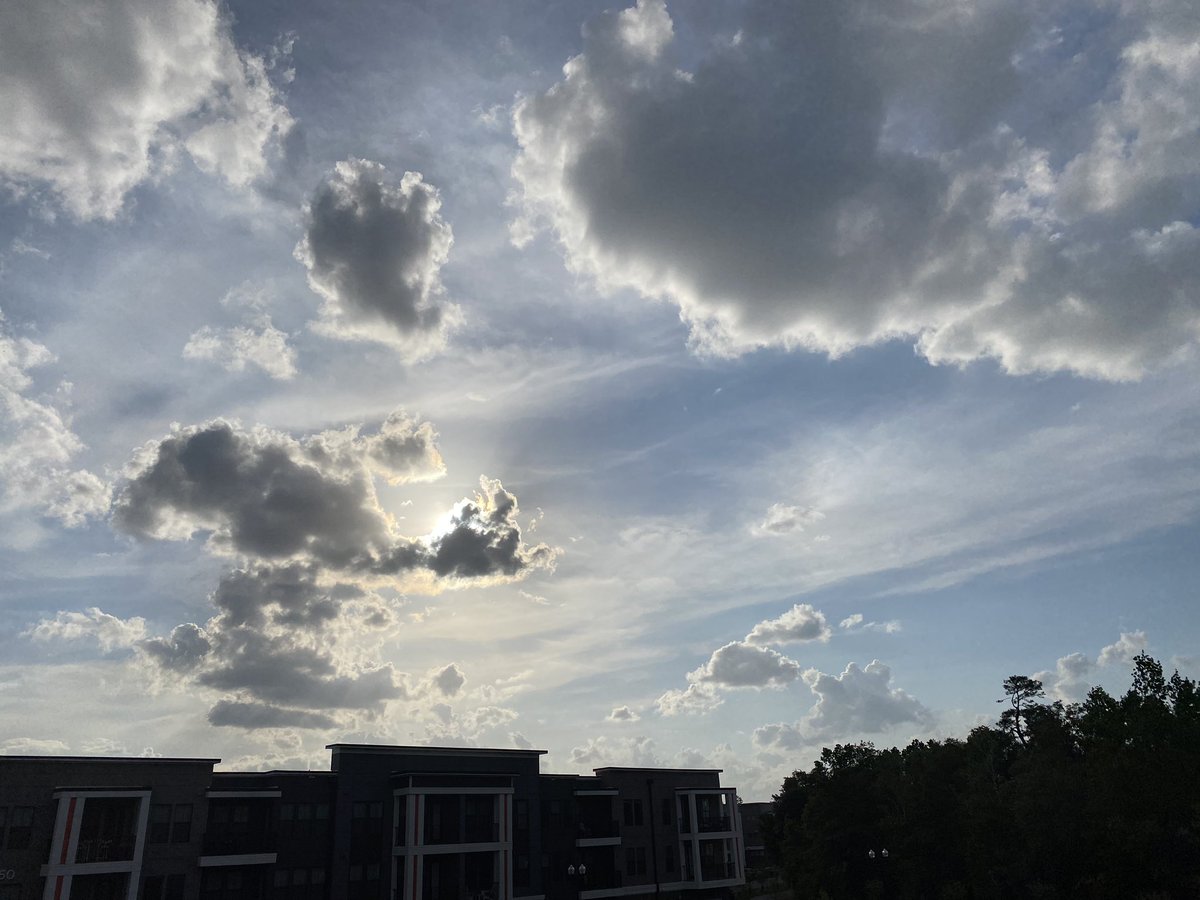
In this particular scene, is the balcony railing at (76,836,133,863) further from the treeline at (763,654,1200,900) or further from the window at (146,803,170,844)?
the treeline at (763,654,1200,900)

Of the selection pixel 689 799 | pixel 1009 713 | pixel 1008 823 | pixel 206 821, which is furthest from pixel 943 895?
pixel 1009 713

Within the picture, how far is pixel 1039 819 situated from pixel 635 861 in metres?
37.6

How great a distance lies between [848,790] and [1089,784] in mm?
19252

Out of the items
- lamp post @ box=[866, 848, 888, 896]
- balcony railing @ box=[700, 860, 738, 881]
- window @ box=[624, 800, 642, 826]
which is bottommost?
balcony railing @ box=[700, 860, 738, 881]

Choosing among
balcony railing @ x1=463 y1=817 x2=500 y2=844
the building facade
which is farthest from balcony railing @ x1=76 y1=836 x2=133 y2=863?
balcony railing @ x1=463 y1=817 x2=500 y2=844

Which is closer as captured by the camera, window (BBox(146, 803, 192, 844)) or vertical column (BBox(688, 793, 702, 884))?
window (BBox(146, 803, 192, 844))

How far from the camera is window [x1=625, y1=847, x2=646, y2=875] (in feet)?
217

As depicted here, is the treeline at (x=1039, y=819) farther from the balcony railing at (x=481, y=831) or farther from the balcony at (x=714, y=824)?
the balcony railing at (x=481, y=831)

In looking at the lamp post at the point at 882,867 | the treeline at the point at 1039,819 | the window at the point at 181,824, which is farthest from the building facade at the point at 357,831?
the lamp post at the point at 882,867

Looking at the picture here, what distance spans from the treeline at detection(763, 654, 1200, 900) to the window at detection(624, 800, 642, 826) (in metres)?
12.8

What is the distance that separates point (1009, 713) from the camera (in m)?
99.8

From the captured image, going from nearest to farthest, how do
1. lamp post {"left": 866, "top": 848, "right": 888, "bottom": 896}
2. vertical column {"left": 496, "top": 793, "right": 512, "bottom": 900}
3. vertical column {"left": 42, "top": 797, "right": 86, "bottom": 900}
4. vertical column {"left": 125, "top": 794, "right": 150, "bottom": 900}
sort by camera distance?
vertical column {"left": 42, "top": 797, "right": 86, "bottom": 900} < vertical column {"left": 125, "top": 794, "right": 150, "bottom": 900} < lamp post {"left": 866, "top": 848, "right": 888, "bottom": 896} < vertical column {"left": 496, "top": 793, "right": 512, "bottom": 900}

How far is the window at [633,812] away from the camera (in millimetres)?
67688

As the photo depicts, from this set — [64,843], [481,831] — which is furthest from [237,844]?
[481,831]
